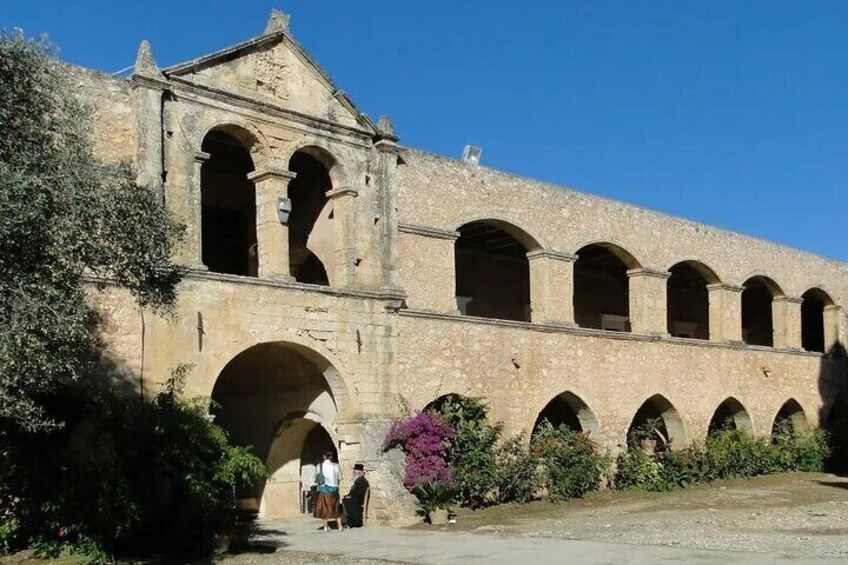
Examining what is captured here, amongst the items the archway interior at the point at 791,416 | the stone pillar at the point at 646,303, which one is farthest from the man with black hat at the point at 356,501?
the archway interior at the point at 791,416

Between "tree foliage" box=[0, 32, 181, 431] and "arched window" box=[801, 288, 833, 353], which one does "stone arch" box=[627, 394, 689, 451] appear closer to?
"arched window" box=[801, 288, 833, 353]

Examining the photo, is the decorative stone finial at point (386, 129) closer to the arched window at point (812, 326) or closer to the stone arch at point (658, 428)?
the stone arch at point (658, 428)

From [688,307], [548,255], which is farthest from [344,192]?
[688,307]

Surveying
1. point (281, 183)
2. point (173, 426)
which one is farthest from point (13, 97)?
point (281, 183)

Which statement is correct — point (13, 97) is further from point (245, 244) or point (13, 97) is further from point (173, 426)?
point (245, 244)

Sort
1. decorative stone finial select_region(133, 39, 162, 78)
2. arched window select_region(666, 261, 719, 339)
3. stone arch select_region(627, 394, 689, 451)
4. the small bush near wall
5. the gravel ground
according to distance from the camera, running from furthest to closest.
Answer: arched window select_region(666, 261, 719, 339) → stone arch select_region(627, 394, 689, 451) → the small bush near wall → decorative stone finial select_region(133, 39, 162, 78) → the gravel ground

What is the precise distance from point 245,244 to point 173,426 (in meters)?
7.39

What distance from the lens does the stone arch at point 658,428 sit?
74.4 ft

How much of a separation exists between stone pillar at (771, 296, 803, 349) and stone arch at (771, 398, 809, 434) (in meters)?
1.53

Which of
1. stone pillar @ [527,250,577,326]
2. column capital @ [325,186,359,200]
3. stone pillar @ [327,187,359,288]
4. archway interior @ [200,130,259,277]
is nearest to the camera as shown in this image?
stone pillar @ [327,187,359,288]

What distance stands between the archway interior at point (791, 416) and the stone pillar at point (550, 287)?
904 centimetres

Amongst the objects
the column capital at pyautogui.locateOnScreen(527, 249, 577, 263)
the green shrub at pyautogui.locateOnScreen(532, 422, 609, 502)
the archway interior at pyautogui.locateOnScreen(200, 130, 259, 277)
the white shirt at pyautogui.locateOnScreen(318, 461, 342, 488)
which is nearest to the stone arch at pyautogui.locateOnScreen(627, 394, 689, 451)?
the green shrub at pyautogui.locateOnScreen(532, 422, 609, 502)

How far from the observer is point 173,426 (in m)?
13.4

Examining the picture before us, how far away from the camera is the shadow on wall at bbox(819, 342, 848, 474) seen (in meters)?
27.2
